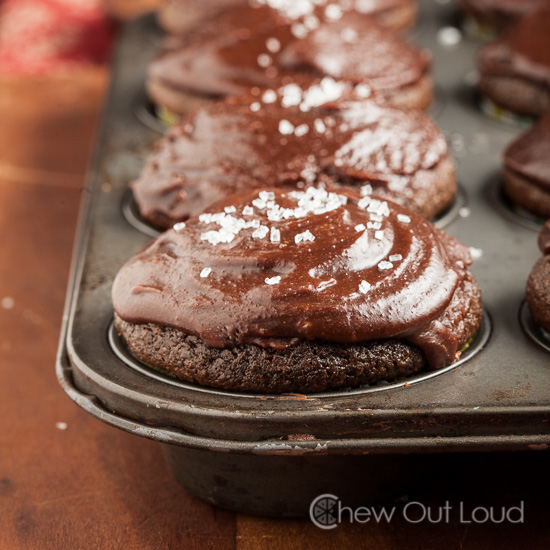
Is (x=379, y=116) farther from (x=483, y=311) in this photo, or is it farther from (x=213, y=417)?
(x=213, y=417)

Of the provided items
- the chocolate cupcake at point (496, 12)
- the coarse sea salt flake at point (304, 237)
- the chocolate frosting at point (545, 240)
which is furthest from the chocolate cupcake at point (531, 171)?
the chocolate cupcake at point (496, 12)

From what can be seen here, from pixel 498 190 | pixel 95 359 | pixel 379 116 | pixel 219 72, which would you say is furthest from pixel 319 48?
pixel 95 359

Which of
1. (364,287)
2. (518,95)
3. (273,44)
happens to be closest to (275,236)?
(364,287)

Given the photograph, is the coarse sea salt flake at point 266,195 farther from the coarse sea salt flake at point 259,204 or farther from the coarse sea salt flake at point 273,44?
the coarse sea salt flake at point 273,44

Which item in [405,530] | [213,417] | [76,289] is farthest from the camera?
[76,289]

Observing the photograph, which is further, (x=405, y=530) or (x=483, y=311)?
(x=483, y=311)
